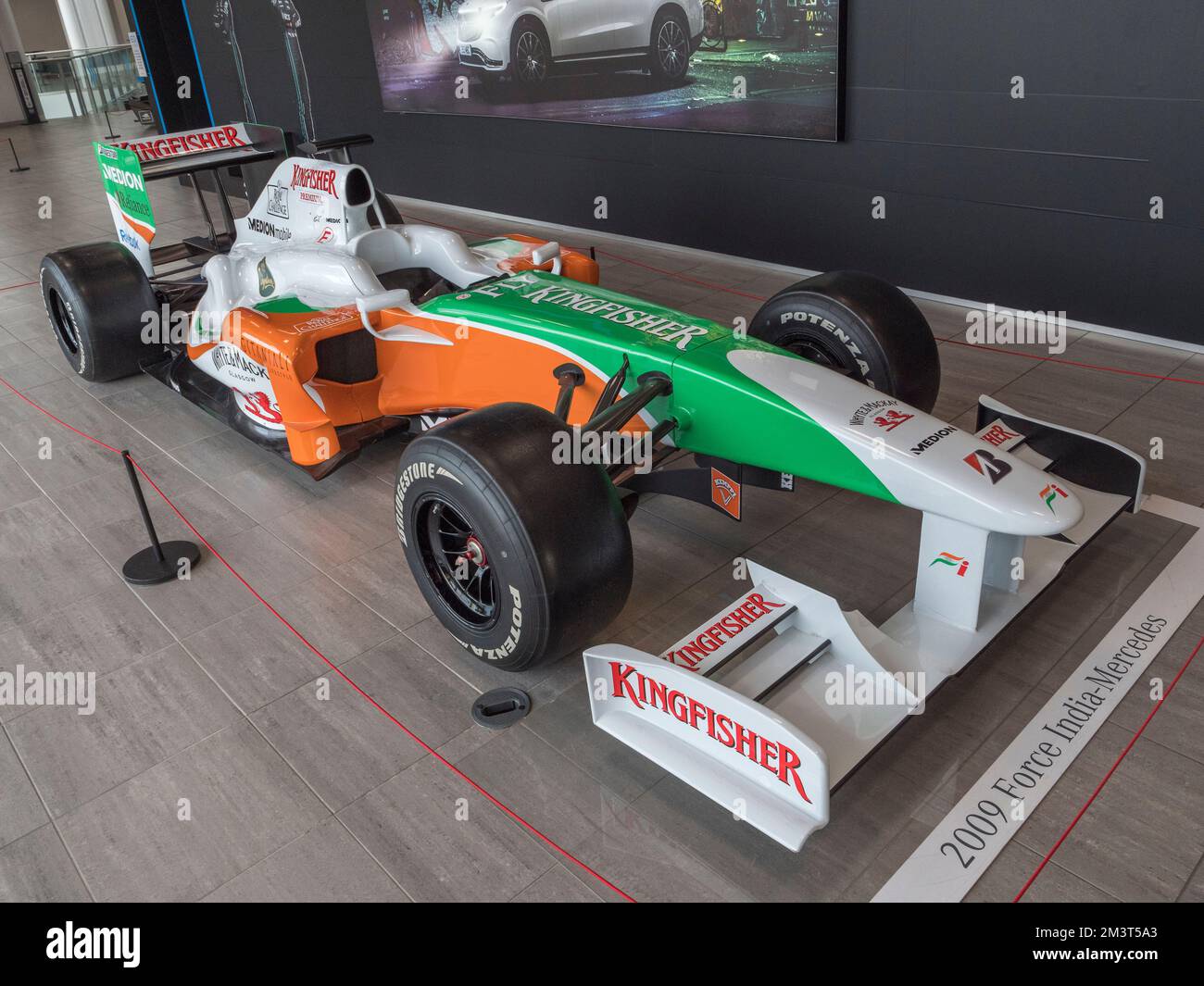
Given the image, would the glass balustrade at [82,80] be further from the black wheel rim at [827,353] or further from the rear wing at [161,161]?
the black wheel rim at [827,353]

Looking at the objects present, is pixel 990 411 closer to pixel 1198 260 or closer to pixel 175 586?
pixel 1198 260

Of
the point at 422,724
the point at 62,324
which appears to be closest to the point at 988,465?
the point at 422,724

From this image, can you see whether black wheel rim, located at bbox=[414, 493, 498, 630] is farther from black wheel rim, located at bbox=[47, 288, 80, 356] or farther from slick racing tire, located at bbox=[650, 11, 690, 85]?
slick racing tire, located at bbox=[650, 11, 690, 85]

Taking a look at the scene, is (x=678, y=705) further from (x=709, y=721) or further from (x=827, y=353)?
(x=827, y=353)

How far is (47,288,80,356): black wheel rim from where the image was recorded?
18.6ft

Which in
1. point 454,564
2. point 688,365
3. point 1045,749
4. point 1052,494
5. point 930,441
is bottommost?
point 1045,749

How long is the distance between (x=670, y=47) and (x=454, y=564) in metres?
5.05

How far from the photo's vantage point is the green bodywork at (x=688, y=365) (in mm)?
3084

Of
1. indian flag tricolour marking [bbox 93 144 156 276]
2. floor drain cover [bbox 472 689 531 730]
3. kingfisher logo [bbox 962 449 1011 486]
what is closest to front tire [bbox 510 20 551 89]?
indian flag tricolour marking [bbox 93 144 156 276]

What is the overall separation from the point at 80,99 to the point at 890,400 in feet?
66.3

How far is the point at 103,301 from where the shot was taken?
532cm

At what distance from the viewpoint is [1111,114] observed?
16.5ft

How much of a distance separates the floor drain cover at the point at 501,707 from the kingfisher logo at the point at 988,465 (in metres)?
1.52

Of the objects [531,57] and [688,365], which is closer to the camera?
[688,365]
